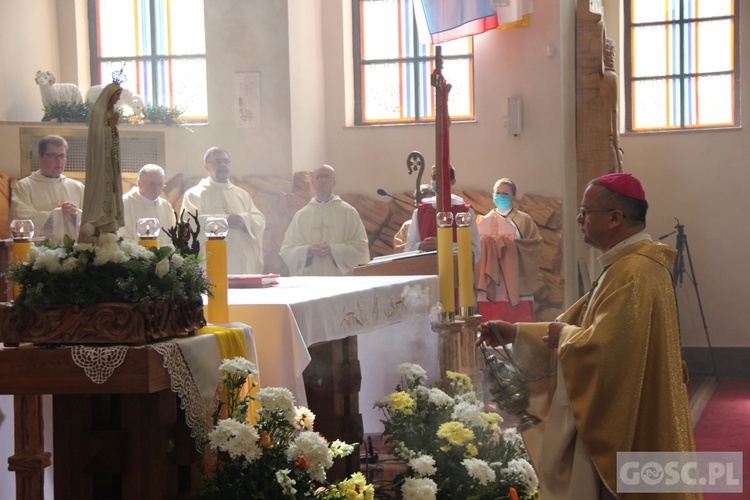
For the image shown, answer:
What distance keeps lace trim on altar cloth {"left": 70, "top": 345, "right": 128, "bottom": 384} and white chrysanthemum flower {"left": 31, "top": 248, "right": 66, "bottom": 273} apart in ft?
0.81

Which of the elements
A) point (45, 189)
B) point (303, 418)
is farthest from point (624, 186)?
point (45, 189)

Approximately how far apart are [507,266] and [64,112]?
4507 millimetres

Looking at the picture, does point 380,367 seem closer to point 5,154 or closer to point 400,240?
point 400,240

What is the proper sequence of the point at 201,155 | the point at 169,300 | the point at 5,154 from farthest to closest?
1. the point at 201,155
2. the point at 5,154
3. the point at 169,300

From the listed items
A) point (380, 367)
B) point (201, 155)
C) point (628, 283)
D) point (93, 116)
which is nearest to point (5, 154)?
point (201, 155)

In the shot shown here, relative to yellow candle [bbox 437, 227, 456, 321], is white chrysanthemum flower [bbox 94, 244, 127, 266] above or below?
above

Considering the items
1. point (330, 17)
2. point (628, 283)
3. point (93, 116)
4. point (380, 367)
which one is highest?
point (330, 17)

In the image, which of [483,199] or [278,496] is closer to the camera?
[278,496]

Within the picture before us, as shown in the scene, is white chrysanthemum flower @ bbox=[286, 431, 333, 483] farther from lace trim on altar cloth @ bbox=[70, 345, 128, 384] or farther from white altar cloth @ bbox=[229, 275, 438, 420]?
lace trim on altar cloth @ bbox=[70, 345, 128, 384]

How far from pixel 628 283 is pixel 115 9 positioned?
9.08m

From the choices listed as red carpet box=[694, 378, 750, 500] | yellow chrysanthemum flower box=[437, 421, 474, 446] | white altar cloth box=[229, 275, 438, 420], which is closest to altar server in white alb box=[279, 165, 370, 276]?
red carpet box=[694, 378, 750, 500]

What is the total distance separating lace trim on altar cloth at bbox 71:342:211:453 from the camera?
2.77 m

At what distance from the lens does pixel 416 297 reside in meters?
4.94

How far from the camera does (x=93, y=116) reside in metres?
3.00
